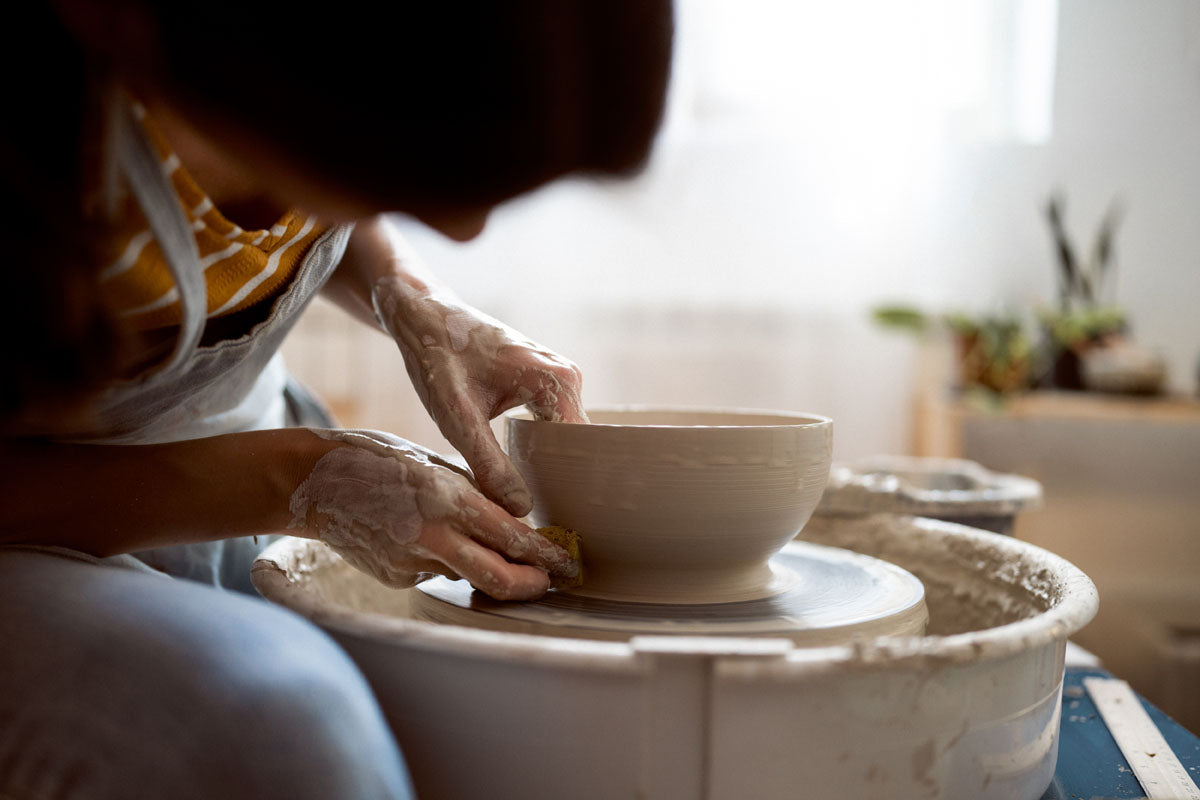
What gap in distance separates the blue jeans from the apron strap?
20 cm

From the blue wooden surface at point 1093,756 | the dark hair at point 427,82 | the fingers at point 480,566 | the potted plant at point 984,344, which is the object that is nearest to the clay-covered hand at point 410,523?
the fingers at point 480,566

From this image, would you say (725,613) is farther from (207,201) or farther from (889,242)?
(889,242)

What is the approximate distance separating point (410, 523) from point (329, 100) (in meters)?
0.32

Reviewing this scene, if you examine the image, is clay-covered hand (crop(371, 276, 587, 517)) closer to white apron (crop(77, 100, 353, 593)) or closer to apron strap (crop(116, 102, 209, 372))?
white apron (crop(77, 100, 353, 593))

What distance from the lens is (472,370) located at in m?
0.87

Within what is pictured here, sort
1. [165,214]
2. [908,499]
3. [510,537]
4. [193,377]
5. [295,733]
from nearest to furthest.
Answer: [295,733] < [165,214] < [510,537] < [193,377] < [908,499]

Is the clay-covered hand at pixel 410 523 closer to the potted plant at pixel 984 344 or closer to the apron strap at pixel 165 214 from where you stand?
the apron strap at pixel 165 214

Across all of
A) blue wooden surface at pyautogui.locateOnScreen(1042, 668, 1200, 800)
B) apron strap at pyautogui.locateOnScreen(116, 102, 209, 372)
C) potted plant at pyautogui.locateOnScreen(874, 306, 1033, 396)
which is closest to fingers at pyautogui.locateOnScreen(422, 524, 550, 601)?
apron strap at pyautogui.locateOnScreen(116, 102, 209, 372)

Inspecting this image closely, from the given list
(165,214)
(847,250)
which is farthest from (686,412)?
(847,250)

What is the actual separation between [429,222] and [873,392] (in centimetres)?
250

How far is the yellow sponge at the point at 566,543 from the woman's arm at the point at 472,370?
0.03 m

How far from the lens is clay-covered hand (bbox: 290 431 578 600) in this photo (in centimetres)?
68

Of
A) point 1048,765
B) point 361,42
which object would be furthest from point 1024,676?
point 361,42

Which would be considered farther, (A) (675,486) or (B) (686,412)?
(B) (686,412)
